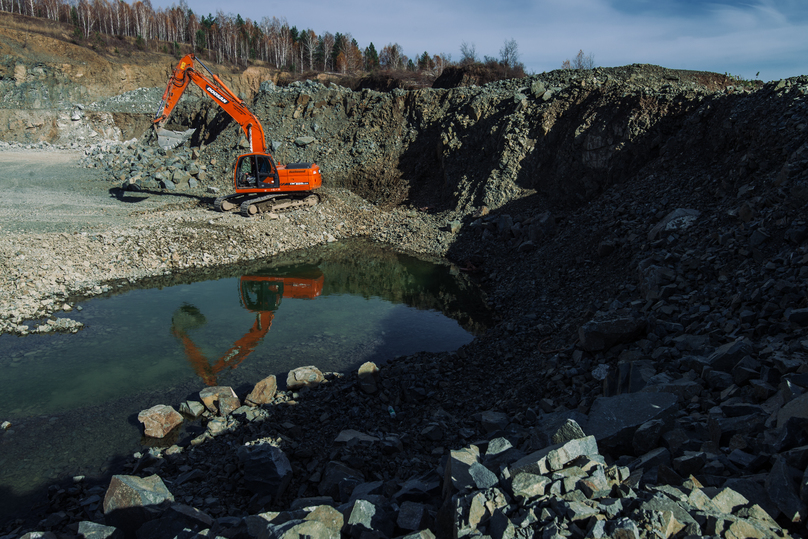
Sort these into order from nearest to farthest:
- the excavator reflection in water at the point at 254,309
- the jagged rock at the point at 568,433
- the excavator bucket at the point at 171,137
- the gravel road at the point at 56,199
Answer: the jagged rock at the point at 568,433, the excavator reflection in water at the point at 254,309, the gravel road at the point at 56,199, the excavator bucket at the point at 171,137

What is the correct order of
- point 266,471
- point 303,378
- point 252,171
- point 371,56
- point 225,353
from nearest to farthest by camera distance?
point 266,471 < point 303,378 < point 225,353 < point 252,171 < point 371,56

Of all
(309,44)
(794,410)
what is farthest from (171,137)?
(309,44)

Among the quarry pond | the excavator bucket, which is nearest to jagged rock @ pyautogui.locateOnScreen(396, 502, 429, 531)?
the quarry pond

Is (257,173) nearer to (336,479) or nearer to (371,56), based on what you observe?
(336,479)

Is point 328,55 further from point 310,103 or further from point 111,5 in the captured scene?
point 310,103

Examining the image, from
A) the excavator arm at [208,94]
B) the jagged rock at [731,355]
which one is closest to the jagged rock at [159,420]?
the jagged rock at [731,355]

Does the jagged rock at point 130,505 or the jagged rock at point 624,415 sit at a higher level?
the jagged rock at point 624,415

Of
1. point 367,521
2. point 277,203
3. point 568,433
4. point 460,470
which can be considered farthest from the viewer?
point 277,203

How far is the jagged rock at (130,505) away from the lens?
14.2 ft

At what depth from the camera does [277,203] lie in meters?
17.0

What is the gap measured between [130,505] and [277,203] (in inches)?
540

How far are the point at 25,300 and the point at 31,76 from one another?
3669cm

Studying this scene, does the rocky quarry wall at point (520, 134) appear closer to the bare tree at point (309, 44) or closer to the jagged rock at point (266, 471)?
the jagged rock at point (266, 471)

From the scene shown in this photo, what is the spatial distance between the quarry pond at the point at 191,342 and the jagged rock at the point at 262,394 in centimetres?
74
